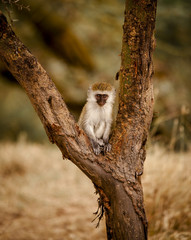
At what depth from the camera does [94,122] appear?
2.79 m

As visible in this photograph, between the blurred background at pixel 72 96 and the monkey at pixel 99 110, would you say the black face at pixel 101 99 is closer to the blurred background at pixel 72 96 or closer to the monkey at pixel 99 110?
the monkey at pixel 99 110

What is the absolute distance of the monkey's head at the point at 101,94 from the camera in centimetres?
276

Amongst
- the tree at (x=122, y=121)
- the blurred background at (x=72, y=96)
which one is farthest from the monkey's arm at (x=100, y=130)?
the blurred background at (x=72, y=96)

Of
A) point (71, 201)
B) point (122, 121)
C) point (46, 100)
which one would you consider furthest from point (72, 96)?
point (46, 100)

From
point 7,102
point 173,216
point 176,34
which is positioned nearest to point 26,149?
point 7,102

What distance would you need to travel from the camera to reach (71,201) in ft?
13.3

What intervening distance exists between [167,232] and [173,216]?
0.25m

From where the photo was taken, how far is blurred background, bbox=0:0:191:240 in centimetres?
356

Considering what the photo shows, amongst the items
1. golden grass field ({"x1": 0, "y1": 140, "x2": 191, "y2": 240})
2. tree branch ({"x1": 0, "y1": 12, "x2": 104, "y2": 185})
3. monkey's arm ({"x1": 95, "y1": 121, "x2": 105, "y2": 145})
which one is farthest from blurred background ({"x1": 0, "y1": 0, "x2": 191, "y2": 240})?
tree branch ({"x1": 0, "y1": 12, "x2": 104, "y2": 185})

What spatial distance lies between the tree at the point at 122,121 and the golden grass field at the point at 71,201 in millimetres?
1005

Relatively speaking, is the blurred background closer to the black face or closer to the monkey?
the monkey

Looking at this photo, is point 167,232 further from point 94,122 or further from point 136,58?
point 136,58

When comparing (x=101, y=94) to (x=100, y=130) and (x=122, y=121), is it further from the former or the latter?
(x=122, y=121)

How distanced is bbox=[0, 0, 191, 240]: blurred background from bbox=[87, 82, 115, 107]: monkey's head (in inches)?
50.3
